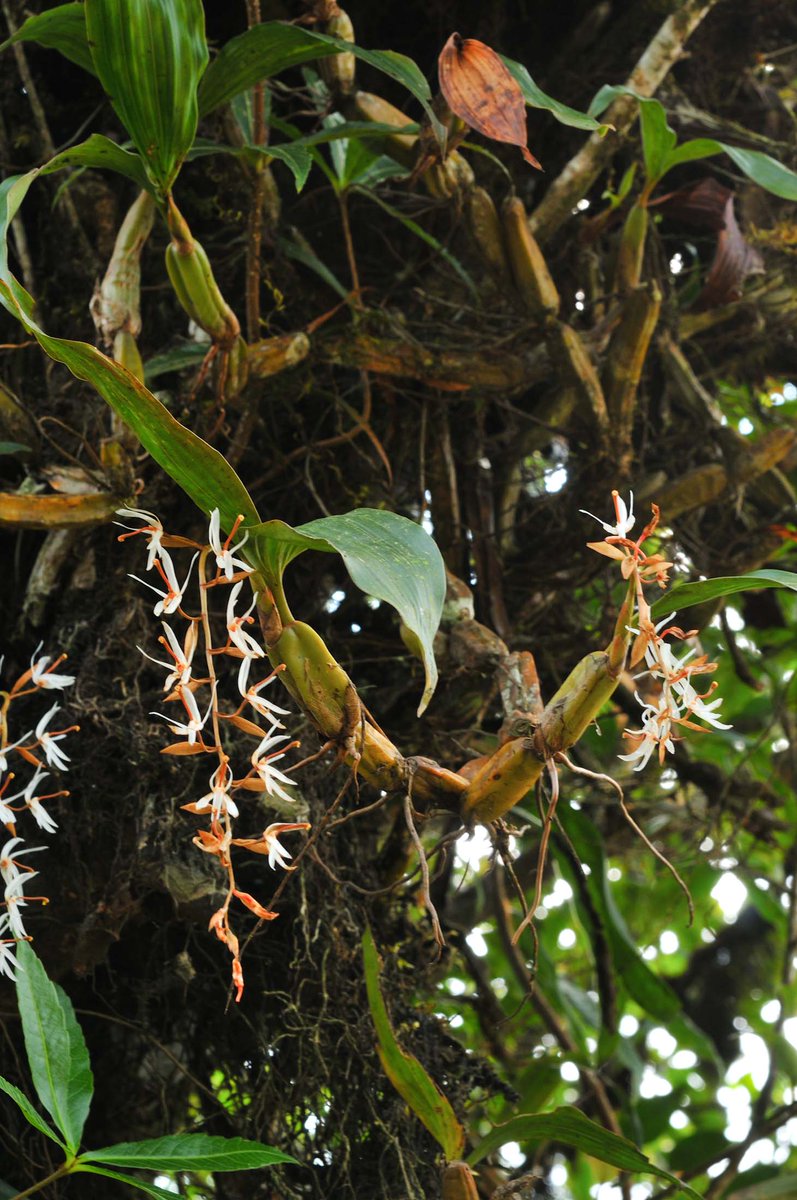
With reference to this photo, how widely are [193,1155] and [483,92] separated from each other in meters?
0.70

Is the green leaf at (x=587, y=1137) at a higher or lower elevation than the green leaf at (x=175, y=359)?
lower

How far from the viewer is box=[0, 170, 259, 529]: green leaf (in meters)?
0.54

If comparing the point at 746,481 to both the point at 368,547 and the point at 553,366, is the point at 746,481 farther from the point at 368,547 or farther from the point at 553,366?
the point at 368,547

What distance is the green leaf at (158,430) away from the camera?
543 mm

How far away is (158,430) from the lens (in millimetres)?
549

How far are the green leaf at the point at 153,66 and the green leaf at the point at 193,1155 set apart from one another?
0.61 metres

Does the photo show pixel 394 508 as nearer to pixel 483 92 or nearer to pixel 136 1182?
pixel 483 92

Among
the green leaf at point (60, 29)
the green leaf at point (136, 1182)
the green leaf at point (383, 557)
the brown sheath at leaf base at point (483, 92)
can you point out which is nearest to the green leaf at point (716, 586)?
the green leaf at point (383, 557)

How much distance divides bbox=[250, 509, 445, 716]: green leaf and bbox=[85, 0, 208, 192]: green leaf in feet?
1.02

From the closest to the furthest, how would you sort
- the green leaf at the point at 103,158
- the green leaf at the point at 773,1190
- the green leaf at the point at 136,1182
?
the green leaf at the point at 136,1182
the green leaf at the point at 103,158
the green leaf at the point at 773,1190

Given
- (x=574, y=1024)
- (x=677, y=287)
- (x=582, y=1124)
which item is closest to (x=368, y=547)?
(x=582, y=1124)

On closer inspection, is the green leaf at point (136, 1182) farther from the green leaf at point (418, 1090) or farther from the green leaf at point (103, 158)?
the green leaf at point (103, 158)

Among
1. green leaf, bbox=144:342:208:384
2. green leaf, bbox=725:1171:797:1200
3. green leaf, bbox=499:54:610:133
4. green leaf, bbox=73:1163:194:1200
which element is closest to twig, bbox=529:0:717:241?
green leaf, bbox=499:54:610:133

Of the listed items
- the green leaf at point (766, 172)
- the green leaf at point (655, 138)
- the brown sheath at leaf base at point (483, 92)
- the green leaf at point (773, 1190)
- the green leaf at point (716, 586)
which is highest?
the brown sheath at leaf base at point (483, 92)
